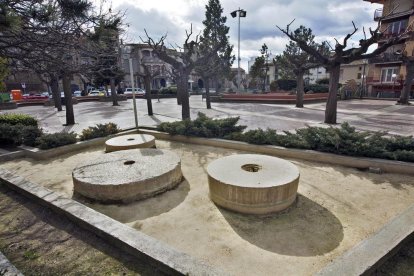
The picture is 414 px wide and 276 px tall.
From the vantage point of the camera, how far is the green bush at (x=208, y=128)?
29.0ft

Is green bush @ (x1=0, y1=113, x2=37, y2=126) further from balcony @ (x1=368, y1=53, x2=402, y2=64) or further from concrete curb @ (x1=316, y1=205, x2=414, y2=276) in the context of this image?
balcony @ (x1=368, y1=53, x2=402, y2=64)

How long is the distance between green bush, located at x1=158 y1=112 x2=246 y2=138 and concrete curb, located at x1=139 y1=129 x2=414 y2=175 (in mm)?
234

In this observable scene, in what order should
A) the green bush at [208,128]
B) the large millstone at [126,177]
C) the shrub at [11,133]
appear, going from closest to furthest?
the large millstone at [126,177] → the shrub at [11,133] → the green bush at [208,128]

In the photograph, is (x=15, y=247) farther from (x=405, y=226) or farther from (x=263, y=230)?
(x=405, y=226)

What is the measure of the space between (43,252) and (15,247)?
19.6 inches

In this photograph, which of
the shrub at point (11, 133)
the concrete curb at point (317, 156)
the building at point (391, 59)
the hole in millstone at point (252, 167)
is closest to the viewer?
the hole in millstone at point (252, 167)

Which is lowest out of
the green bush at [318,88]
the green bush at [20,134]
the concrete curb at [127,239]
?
the concrete curb at [127,239]

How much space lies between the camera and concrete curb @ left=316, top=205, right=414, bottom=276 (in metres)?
2.55

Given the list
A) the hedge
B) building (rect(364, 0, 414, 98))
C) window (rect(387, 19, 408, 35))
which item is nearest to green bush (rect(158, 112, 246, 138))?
the hedge

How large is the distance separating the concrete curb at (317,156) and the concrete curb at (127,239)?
504 cm

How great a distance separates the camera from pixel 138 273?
9.11ft

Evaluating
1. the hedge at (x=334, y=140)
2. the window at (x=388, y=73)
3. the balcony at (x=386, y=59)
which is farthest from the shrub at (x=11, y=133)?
the window at (x=388, y=73)

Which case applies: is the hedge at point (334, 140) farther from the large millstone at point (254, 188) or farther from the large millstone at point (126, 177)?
the large millstone at point (126, 177)

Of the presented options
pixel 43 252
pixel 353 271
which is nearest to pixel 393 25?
pixel 353 271
